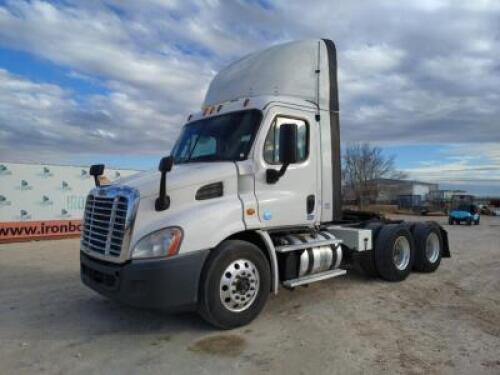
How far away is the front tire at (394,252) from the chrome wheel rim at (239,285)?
3.25m

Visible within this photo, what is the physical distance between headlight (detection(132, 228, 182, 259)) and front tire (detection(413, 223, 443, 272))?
5.84 m

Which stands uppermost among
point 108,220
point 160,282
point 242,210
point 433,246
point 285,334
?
point 242,210

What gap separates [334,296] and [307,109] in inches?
121

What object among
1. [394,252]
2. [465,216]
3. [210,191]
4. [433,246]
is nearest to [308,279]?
[210,191]

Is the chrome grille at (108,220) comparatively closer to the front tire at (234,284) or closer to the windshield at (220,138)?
the front tire at (234,284)

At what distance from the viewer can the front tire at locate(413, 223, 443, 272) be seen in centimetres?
891

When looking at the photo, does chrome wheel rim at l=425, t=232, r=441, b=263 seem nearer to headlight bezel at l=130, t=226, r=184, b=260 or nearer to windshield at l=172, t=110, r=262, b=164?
windshield at l=172, t=110, r=262, b=164

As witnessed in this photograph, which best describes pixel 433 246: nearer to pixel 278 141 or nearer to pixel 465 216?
pixel 278 141

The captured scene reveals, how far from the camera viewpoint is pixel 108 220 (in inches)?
213

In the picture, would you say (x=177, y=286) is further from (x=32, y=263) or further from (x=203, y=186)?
(x=32, y=263)

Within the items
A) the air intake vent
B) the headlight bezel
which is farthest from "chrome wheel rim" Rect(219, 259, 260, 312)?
the air intake vent

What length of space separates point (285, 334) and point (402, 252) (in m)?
4.17

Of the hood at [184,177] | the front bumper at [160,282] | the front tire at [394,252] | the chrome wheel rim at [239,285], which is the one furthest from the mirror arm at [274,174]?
the front tire at [394,252]

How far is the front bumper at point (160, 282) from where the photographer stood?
4.93m
